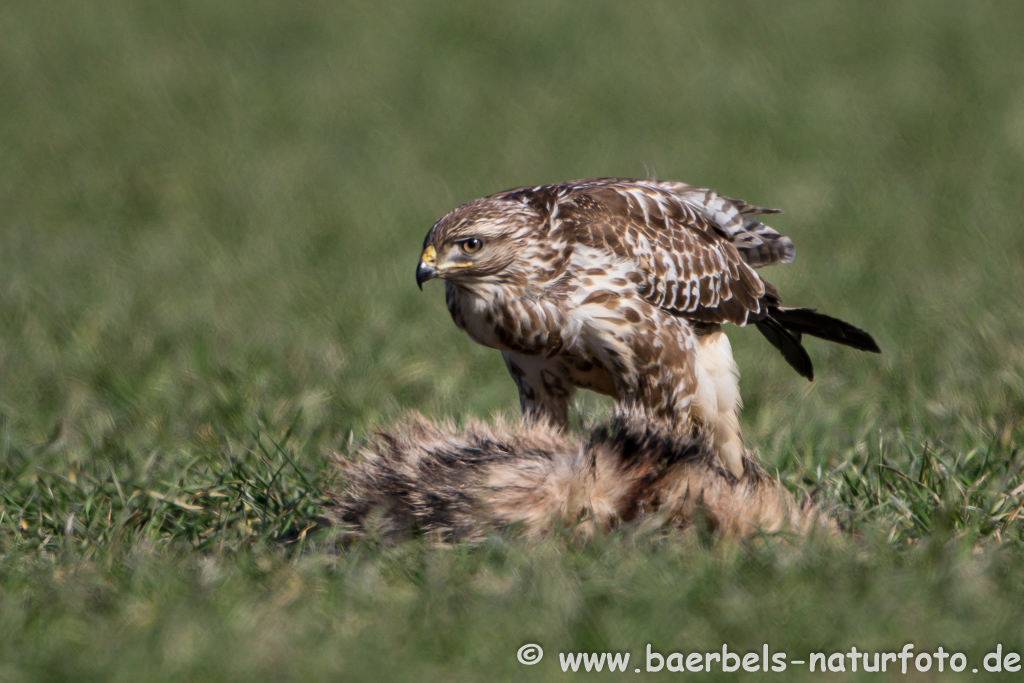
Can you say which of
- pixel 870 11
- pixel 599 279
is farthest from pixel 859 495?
pixel 870 11

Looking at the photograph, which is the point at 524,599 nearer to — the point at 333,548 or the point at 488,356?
the point at 333,548

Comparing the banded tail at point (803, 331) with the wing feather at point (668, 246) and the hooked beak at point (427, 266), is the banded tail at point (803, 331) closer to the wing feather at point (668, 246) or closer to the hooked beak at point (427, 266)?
the wing feather at point (668, 246)

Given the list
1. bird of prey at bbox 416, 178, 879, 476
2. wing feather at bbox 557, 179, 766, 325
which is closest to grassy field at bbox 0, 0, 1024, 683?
bird of prey at bbox 416, 178, 879, 476

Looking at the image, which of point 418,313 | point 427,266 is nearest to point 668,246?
point 427,266

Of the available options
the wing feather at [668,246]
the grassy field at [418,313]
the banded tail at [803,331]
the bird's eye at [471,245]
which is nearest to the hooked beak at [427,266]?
the bird's eye at [471,245]

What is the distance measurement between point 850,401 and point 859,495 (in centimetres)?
144

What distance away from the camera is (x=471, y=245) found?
433 cm

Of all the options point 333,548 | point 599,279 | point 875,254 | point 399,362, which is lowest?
point 875,254

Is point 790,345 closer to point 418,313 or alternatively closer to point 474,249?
point 474,249

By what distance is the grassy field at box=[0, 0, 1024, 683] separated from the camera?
2998 millimetres

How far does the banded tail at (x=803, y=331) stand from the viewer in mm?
4863

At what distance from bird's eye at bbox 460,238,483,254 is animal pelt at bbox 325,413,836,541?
89 centimetres

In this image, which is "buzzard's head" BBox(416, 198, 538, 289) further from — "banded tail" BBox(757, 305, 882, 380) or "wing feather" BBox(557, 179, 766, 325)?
"banded tail" BBox(757, 305, 882, 380)

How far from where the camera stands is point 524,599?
10.00ft
